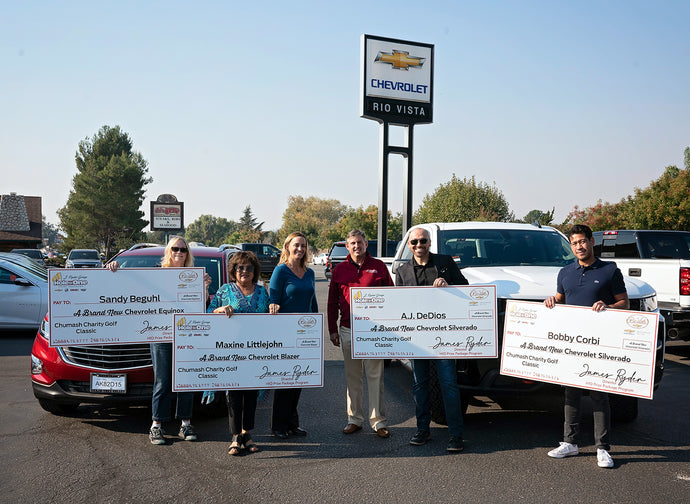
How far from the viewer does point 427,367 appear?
534cm

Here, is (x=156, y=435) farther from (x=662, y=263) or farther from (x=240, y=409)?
(x=662, y=263)

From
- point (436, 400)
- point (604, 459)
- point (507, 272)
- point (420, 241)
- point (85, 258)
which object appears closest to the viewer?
point (604, 459)

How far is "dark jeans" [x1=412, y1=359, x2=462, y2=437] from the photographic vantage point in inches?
200

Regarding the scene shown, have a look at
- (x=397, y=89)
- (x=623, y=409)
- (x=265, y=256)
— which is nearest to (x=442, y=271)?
(x=623, y=409)

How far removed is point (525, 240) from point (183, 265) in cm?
410

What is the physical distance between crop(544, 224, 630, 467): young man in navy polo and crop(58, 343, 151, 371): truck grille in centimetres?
375

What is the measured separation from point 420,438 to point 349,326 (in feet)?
3.85

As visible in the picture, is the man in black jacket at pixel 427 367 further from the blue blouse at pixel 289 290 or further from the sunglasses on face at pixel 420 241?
the blue blouse at pixel 289 290

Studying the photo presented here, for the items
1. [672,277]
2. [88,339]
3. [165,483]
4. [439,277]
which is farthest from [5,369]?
[672,277]

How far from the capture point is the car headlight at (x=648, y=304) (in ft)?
18.3

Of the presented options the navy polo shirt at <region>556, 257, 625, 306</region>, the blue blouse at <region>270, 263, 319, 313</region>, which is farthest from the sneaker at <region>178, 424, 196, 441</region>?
the navy polo shirt at <region>556, 257, 625, 306</region>

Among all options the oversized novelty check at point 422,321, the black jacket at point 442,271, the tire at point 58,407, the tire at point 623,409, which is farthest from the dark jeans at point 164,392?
the tire at point 623,409

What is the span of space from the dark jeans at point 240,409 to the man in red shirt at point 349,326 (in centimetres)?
92

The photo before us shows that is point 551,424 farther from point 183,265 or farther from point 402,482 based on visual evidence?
point 183,265
